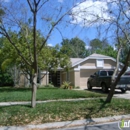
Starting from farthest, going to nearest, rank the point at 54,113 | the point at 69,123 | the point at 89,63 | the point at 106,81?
the point at 89,63, the point at 106,81, the point at 54,113, the point at 69,123

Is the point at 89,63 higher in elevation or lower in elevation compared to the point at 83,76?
higher

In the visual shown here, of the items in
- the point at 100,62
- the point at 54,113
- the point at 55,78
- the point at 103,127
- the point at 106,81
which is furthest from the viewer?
the point at 55,78

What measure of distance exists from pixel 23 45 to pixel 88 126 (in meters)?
11.9

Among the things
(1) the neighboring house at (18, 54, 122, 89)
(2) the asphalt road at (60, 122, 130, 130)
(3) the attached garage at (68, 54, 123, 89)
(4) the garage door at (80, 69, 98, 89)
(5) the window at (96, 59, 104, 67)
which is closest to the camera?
(2) the asphalt road at (60, 122, 130, 130)

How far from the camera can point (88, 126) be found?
756cm

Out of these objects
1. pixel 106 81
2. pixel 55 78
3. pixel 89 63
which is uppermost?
pixel 89 63

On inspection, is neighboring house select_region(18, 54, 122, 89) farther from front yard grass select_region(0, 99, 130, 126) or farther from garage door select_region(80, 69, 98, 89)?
front yard grass select_region(0, 99, 130, 126)

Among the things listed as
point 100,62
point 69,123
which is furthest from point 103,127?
point 100,62

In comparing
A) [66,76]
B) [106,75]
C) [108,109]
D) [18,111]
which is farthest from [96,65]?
[18,111]

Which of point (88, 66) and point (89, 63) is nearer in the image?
point (88, 66)

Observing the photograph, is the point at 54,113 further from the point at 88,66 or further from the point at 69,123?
the point at 88,66

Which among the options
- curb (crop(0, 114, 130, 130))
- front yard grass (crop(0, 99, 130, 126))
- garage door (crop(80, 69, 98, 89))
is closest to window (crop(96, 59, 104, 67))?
garage door (crop(80, 69, 98, 89))

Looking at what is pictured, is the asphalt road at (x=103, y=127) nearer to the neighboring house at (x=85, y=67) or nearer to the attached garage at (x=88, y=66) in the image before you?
the neighboring house at (x=85, y=67)

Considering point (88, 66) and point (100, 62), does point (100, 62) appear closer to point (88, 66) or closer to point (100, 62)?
point (100, 62)
